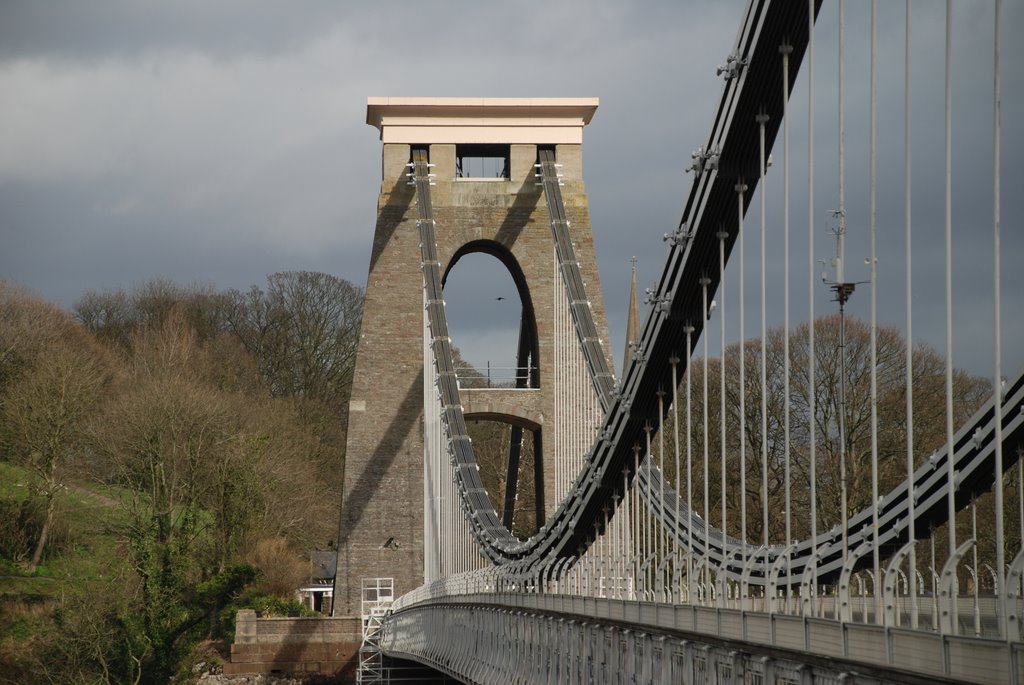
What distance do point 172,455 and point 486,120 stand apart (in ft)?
36.3

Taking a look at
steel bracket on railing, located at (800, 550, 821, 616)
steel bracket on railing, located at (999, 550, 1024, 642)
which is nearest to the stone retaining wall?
steel bracket on railing, located at (800, 550, 821, 616)

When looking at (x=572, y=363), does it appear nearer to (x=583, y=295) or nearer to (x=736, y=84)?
(x=583, y=295)

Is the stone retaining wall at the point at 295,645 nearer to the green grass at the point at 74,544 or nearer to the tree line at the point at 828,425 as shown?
the green grass at the point at 74,544

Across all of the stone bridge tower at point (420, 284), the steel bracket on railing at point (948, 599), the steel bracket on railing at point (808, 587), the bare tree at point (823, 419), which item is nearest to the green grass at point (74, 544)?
the stone bridge tower at point (420, 284)

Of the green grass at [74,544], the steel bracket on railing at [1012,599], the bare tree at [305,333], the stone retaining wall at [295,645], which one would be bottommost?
the stone retaining wall at [295,645]

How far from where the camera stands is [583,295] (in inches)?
1115

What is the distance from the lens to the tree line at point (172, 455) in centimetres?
3153

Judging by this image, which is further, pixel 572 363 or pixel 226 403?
pixel 226 403

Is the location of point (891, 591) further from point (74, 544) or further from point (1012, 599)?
point (74, 544)

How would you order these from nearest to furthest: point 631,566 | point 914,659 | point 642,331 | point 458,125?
point 914,659
point 642,331
point 631,566
point 458,125

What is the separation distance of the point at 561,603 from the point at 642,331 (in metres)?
4.22

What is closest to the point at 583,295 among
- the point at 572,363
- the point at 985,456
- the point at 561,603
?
the point at 572,363

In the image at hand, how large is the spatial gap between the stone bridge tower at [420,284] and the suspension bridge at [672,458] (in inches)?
2.2

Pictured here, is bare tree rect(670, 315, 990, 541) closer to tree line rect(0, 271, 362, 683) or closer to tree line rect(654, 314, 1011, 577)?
tree line rect(654, 314, 1011, 577)
